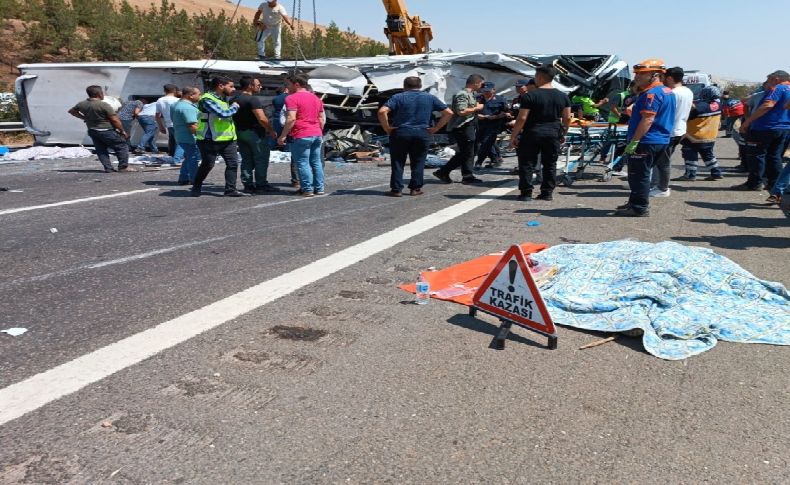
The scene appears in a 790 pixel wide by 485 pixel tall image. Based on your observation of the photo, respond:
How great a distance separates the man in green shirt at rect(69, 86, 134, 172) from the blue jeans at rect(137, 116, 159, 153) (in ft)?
10.2

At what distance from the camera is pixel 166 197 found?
9.11m

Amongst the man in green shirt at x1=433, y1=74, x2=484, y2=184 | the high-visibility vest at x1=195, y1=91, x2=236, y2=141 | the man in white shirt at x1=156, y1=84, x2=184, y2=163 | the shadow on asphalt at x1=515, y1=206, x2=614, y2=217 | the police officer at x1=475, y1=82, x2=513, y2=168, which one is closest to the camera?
the shadow on asphalt at x1=515, y1=206, x2=614, y2=217

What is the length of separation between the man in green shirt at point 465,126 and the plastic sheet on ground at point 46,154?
9.55 m

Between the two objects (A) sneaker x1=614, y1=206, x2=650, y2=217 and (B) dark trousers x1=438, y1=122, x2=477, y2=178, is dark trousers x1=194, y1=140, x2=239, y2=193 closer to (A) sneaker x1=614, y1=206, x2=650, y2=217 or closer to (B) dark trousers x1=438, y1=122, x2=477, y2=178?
(B) dark trousers x1=438, y1=122, x2=477, y2=178

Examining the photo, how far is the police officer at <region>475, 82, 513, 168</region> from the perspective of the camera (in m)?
11.9

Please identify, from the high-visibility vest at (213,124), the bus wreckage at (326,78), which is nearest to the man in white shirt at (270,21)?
the bus wreckage at (326,78)

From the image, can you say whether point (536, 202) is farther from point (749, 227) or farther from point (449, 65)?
point (449, 65)

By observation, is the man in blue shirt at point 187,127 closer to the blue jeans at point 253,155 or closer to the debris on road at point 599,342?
the blue jeans at point 253,155

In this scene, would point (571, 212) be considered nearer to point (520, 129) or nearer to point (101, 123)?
point (520, 129)

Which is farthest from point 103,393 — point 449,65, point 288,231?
point 449,65

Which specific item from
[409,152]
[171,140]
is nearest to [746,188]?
[409,152]

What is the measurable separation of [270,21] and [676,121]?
10.8 meters

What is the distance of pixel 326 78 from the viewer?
15.6 metres

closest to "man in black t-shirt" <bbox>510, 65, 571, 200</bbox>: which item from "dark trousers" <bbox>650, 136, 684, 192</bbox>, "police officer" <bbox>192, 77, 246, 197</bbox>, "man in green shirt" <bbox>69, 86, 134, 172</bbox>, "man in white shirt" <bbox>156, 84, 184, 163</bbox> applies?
"dark trousers" <bbox>650, 136, 684, 192</bbox>
